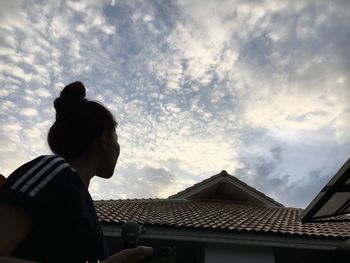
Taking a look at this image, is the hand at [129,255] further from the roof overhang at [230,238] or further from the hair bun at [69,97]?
the roof overhang at [230,238]

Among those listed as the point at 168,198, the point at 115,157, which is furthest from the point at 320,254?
the point at 115,157

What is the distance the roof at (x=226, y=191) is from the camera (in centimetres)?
1341

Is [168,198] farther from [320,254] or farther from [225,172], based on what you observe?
[320,254]

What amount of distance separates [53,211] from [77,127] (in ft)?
1.79

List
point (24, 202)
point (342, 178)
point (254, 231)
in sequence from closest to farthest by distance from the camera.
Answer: point (24, 202)
point (342, 178)
point (254, 231)

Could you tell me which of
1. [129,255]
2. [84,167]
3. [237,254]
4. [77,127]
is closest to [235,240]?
[237,254]

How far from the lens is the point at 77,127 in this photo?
1.63 metres

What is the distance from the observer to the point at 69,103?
1758mm

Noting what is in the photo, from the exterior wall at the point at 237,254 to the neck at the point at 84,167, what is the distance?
6.83 meters

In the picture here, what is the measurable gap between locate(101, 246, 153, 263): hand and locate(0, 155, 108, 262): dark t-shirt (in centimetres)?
21

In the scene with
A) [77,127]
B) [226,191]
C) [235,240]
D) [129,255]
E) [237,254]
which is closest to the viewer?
[129,255]

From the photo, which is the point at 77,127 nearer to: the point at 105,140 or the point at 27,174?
the point at 105,140

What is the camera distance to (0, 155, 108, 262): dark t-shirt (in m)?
1.14

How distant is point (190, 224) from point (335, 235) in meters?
3.52
